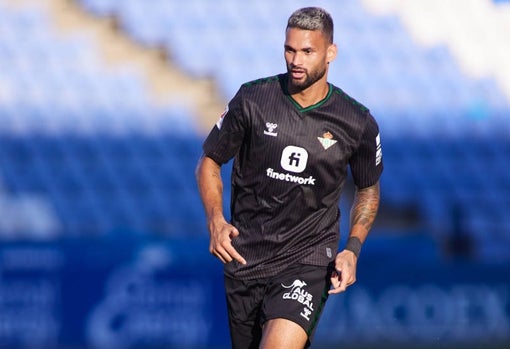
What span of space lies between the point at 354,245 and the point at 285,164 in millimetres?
478

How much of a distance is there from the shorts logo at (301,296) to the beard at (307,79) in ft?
2.88

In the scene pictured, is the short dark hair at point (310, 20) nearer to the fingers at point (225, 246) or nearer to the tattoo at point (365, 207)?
the tattoo at point (365, 207)

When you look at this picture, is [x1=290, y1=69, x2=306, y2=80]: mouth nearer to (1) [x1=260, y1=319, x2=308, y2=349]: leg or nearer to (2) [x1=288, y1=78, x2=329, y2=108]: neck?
(2) [x1=288, y1=78, x2=329, y2=108]: neck

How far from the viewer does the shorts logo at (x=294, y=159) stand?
15.9ft

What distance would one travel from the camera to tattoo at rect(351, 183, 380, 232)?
16.6ft

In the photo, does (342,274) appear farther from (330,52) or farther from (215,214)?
(330,52)

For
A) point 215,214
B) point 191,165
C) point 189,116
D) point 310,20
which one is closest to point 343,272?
point 215,214

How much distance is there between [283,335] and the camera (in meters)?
4.68

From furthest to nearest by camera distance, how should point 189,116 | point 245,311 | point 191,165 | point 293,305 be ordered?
point 189,116 → point 191,165 → point 245,311 → point 293,305

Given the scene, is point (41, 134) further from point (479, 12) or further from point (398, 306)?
point (479, 12)

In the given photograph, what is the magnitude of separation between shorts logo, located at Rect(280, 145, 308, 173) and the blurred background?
4.81m

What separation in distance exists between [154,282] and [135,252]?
0.31 m

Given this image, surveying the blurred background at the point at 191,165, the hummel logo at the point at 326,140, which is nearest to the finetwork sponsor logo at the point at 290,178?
the hummel logo at the point at 326,140

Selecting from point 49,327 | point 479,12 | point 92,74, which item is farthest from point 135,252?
point 479,12
